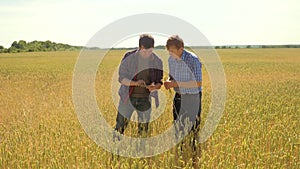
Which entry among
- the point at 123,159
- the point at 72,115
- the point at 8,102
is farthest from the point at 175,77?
the point at 8,102

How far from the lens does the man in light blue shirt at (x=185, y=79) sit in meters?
4.00

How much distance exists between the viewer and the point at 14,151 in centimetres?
395

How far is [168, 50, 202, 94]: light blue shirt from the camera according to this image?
4.06 m

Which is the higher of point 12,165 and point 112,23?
point 112,23

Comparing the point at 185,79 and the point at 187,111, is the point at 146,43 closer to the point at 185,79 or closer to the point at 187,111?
the point at 185,79

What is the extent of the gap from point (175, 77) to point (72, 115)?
9.08ft

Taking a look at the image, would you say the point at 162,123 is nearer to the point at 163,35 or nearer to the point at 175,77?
the point at 175,77

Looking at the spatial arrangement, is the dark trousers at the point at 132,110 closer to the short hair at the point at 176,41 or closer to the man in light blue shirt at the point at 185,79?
the man in light blue shirt at the point at 185,79

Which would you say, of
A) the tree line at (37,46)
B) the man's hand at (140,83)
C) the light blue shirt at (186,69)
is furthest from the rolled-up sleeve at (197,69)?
the tree line at (37,46)

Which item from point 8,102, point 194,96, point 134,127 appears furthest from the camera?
point 8,102

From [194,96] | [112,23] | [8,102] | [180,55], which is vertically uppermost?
[112,23]

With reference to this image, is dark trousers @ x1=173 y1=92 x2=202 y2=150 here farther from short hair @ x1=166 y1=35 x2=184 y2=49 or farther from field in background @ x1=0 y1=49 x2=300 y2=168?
short hair @ x1=166 y1=35 x2=184 y2=49

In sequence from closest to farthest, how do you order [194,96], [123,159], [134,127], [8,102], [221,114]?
[123,159] → [194,96] → [134,127] → [221,114] → [8,102]

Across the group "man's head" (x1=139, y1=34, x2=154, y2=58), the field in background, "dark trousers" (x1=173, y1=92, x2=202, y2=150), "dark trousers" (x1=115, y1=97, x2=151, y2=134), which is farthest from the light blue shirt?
the field in background
